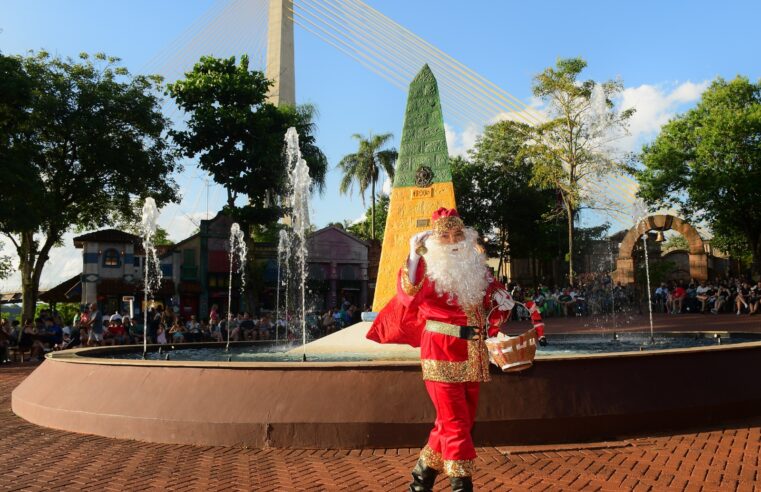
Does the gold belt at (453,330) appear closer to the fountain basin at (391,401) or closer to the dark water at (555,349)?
the fountain basin at (391,401)

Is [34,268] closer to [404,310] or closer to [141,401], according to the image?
[141,401]

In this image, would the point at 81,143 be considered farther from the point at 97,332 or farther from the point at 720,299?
the point at 720,299

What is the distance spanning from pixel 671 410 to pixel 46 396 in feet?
22.8

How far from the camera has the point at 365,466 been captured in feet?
16.5

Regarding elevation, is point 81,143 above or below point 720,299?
above

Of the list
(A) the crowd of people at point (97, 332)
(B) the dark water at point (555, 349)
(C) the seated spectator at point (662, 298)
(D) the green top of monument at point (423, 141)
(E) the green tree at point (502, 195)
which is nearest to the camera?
(B) the dark water at point (555, 349)

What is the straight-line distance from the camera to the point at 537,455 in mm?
5336

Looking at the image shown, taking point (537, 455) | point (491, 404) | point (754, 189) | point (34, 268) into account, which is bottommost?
point (537, 455)

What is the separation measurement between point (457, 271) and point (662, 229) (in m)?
25.9

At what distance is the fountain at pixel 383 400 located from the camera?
558cm

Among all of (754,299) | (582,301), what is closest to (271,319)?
(582,301)

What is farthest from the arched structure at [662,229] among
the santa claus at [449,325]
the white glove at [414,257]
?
the white glove at [414,257]

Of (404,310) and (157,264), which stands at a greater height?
(157,264)

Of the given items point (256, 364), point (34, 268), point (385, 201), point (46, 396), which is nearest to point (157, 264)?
point (34, 268)
